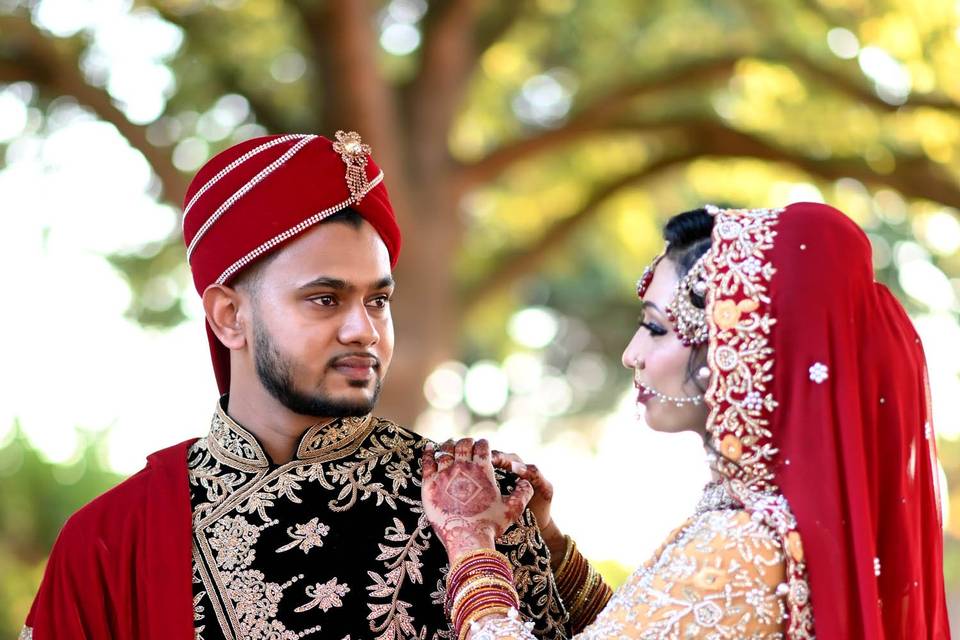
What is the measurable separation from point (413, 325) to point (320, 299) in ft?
14.1

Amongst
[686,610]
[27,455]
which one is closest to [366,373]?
[686,610]

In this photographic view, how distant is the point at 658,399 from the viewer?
2.48 metres

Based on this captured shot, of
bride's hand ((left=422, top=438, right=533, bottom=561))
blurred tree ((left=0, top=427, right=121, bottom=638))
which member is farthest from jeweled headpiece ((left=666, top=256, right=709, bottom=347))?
blurred tree ((left=0, top=427, right=121, bottom=638))

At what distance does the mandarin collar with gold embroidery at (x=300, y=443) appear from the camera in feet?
8.85

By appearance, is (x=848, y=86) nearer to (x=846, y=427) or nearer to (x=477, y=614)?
(x=846, y=427)

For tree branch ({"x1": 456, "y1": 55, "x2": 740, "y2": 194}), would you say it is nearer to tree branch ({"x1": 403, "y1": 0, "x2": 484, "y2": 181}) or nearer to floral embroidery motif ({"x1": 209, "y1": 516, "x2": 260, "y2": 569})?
tree branch ({"x1": 403, "y1": 0, "x2": 484, "y2": 181})

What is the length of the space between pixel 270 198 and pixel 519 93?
5.62 metres

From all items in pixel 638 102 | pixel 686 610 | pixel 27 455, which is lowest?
pixel 686 610

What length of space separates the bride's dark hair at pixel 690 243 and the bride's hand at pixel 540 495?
1.66ft

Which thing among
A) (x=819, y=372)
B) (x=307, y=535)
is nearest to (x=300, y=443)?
(x=307, y=535)

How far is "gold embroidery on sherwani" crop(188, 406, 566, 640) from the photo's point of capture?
8.34 feet

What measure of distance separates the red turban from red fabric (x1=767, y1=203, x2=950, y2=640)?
884mm

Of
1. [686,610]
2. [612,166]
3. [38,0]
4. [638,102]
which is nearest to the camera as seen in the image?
[686,610]

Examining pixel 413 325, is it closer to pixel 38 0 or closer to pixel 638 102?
pixel 638 102
